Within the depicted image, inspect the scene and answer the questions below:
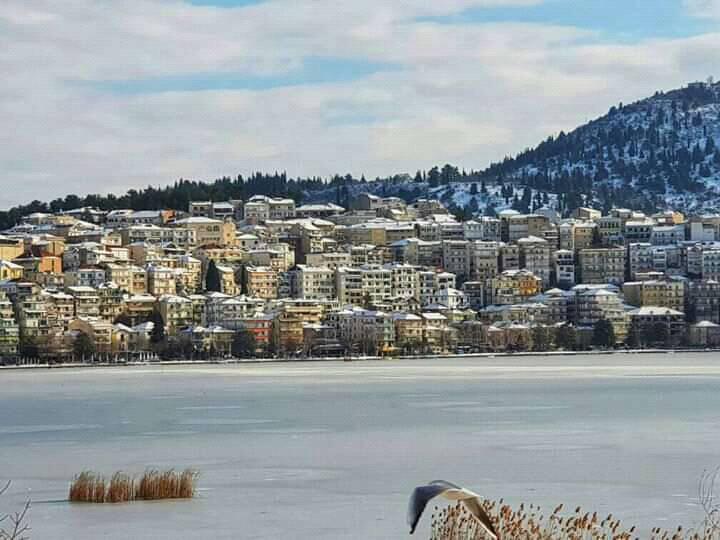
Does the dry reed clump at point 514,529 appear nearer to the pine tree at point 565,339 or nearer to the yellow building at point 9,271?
the pine tree at point 565,339

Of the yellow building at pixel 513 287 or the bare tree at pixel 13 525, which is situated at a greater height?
the yellow building at pixel 513 287

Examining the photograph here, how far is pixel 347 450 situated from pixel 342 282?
252 ft

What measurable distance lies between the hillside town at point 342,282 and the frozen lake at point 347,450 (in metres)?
42.4

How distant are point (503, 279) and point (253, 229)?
18112 millimetres

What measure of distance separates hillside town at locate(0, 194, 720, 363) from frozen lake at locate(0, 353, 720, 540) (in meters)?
42.4

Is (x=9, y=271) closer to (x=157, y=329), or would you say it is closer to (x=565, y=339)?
(x=157, y=329)

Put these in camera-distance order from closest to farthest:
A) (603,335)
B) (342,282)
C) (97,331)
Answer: (97,331) < (603,335) < (342,282)

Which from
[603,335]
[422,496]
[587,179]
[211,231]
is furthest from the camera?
[587,179]

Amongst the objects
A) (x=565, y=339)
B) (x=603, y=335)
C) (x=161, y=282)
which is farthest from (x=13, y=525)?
(x=161, y=282)

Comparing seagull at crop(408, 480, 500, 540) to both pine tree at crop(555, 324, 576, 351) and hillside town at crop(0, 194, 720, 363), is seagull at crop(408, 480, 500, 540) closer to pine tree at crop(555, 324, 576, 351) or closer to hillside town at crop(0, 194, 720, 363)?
hillside town at crop(0, 194, 720, 363)

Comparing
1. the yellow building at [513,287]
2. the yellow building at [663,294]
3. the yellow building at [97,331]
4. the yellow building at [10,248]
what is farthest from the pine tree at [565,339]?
the yellow building at [10,248]

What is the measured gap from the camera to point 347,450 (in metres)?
21.4

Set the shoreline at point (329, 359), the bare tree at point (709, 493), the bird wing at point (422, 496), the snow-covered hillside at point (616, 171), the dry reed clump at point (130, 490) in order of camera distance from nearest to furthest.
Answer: the bird wing at point (422, 496)
the bare tree at point (709, 493)
the dry reed clump at point (130, 490)
the shoreline at point (329, 359)
the snow-covered hillside at point (616, 171)

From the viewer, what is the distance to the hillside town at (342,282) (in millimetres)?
84750
